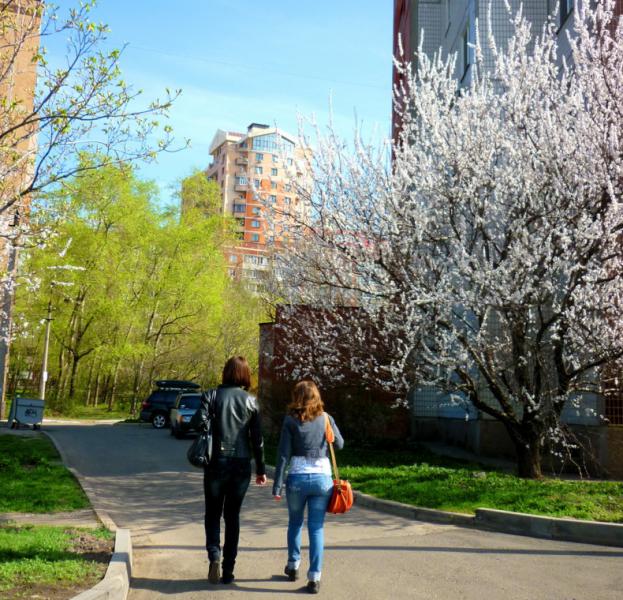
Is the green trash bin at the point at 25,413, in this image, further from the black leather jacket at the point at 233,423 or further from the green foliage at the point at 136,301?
the black leather jacket at the point at 233,423

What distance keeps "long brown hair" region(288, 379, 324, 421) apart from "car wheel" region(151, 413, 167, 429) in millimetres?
24826

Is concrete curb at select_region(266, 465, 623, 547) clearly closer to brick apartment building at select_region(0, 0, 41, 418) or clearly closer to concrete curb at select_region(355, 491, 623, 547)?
concrete curb at select_region(355, 491, 623, 547)

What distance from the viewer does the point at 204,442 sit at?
601 cm

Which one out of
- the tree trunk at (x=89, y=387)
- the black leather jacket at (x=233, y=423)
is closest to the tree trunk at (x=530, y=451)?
the black leather jacket at (x=233, y=423)

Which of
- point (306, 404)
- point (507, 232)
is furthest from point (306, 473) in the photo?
point (507, 232)

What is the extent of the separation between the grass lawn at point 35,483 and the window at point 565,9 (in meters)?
14.7

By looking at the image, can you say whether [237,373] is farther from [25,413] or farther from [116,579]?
[25,413]

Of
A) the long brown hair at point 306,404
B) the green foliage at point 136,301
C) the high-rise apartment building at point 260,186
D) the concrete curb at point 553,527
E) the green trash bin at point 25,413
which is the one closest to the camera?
the long brown hair at point 306,404

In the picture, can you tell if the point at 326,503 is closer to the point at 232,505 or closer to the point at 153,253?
the point at 232,505

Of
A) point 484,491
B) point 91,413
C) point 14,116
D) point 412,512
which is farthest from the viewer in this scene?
point 91,413

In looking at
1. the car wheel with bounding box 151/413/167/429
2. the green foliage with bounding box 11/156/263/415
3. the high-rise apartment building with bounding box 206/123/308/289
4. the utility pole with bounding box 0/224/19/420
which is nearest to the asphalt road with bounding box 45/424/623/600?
the high-rise apartment building with bounding box 206/123/308/289

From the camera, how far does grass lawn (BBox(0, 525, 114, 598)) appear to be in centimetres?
533

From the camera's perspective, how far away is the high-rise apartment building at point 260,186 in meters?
13.9

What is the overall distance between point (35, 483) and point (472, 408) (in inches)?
442
